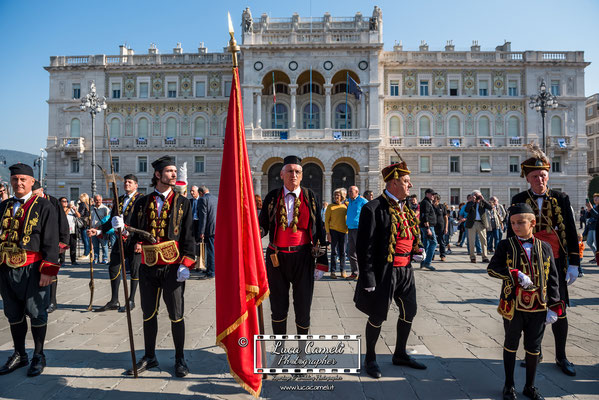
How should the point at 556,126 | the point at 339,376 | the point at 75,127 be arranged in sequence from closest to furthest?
the point at 339,376, the point at 556,126, the point at 75,127

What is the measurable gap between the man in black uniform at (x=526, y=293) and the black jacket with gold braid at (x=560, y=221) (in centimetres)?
55

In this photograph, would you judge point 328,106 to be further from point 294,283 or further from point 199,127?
point 294,283

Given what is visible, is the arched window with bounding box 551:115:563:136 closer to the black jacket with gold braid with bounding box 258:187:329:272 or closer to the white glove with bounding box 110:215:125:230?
the black jacket with gold braid with bounding box 258:187:329:272

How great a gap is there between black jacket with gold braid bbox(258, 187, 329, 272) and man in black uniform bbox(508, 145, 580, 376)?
1.90 meters

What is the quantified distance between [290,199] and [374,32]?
29.5 m

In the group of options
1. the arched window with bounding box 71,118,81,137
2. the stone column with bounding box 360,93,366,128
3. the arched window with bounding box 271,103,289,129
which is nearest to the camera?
the stone column with bounding box 360,93,366,128

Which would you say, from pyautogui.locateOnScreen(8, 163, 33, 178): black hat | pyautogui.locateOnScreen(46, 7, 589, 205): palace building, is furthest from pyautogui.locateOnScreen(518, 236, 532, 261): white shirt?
pyautogui.locateOnScreen(46, 7, 589, 205): palace building

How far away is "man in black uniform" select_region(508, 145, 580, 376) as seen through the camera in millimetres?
4164

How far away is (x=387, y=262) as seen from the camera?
4062 millimetres

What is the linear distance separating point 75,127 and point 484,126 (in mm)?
33413

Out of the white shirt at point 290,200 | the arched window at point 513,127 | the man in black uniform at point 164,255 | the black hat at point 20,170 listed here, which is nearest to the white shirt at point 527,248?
the white shirt at point 290,200

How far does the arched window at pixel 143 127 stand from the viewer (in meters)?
34.5

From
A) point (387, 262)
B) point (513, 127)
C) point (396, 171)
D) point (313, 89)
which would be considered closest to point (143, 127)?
point (313, 89)

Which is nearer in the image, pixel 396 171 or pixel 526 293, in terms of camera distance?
pixel 526 293
